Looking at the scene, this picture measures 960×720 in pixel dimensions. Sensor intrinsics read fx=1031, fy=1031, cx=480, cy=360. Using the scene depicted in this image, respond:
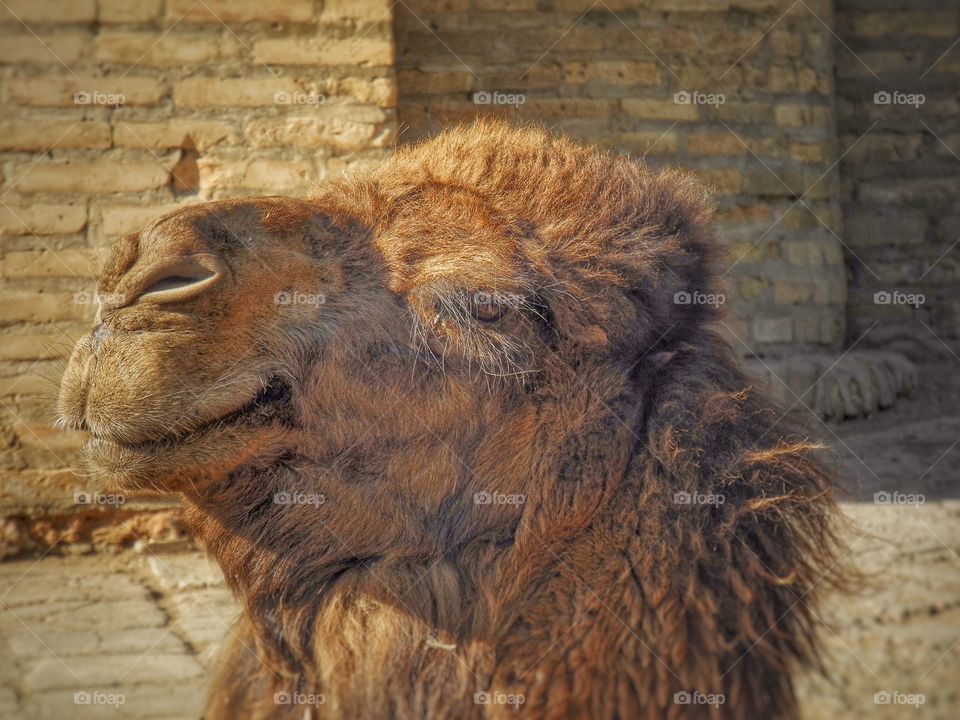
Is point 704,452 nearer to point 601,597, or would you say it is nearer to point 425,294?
point 601,597

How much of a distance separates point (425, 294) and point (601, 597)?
69 centimetres

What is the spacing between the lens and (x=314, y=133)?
511cm

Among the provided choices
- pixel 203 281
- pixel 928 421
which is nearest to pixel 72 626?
pixel 203 281

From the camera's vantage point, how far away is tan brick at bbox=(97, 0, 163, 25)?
506cm
